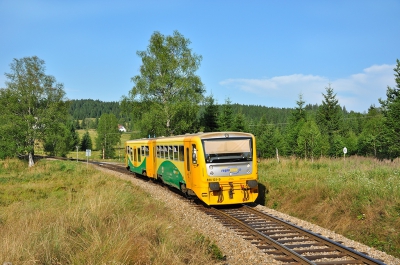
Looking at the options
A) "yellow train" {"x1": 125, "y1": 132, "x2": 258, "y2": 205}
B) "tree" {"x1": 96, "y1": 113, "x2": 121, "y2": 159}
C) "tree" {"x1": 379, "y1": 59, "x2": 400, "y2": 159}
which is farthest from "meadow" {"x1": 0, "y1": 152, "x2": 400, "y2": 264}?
"tree" {"x1": 96, "y1": 113, "x2": 121, "y2": 159}

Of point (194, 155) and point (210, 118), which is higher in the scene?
point (210, 118)

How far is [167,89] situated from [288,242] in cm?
2737

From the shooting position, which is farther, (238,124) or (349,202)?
(238,124)

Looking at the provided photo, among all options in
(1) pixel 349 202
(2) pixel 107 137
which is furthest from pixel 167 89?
(2) pixel 107 137

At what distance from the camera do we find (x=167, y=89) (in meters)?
34.7

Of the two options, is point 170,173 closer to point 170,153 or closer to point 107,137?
point 170,153

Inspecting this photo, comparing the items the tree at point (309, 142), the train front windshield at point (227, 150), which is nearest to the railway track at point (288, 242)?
the train front windshield at point (227, 150)

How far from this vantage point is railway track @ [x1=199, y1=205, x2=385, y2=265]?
23.9 feet

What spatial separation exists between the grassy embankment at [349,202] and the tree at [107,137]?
2759 inches

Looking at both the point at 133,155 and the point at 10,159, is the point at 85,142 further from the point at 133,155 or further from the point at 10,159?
→ the point at 133,155

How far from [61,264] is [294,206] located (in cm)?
931

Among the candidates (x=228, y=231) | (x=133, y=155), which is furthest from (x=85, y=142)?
(x=228, y=231)

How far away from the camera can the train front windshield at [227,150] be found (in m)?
13.1

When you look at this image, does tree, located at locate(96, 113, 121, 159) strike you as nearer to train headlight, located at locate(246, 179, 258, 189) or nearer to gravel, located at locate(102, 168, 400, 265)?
gravel, located at locate(102, 168, 400, 265)
